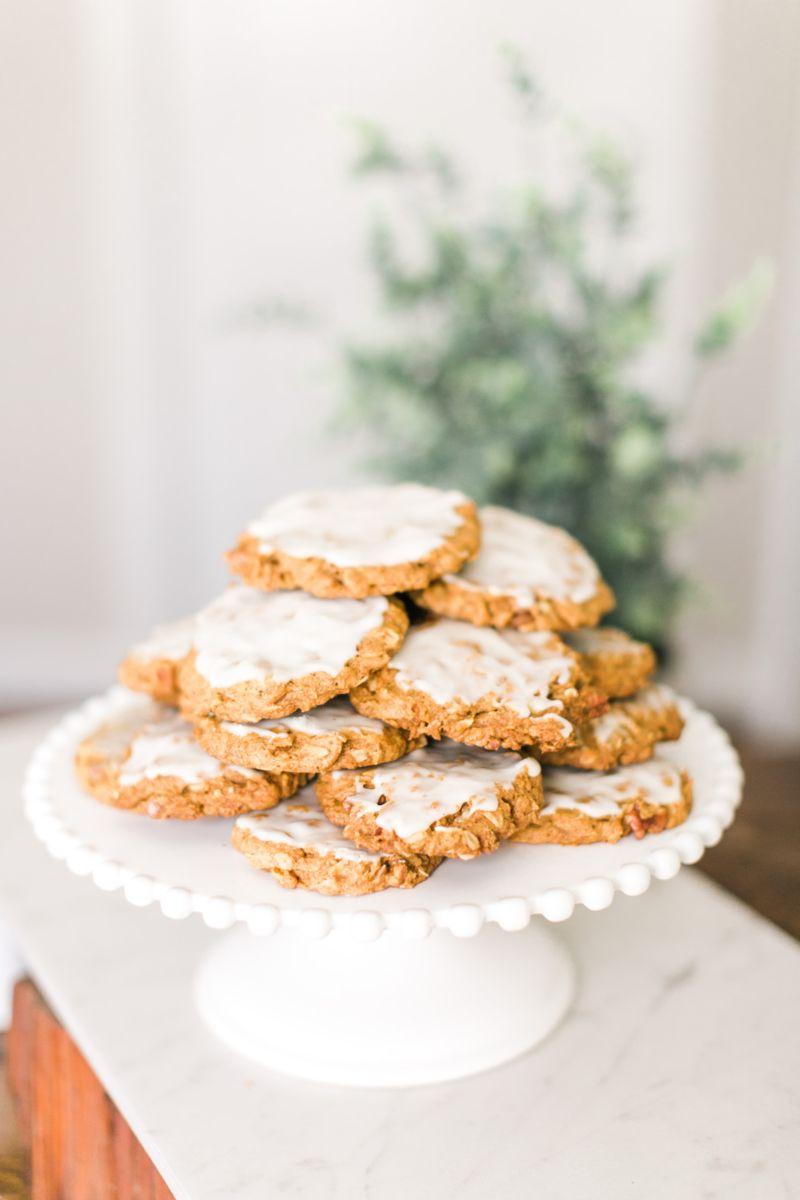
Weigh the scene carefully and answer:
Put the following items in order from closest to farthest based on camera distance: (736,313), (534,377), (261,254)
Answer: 1. (736,313)
2. (534,377)
3. (261,254)

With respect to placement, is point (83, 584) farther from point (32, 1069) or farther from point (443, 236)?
point (32, 1069)

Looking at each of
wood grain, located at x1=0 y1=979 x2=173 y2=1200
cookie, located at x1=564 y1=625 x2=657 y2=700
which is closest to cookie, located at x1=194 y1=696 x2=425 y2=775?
cookie, located at x1=564 y1=625 x2=657 y2=700

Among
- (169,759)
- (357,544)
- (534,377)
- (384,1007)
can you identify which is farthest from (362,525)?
(534,377)

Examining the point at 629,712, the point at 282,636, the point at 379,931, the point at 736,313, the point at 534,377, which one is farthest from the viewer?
the point at 534,377

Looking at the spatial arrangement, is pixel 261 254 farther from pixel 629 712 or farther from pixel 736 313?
pixel 629 712

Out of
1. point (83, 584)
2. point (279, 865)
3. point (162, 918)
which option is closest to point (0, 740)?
point (162, 918)

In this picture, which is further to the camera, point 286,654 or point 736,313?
point 736,313

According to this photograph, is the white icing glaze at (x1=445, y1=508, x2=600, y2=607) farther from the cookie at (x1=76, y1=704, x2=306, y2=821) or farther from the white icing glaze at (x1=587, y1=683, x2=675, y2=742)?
the cookie at (x1=76, y1=704, x2=306, y2=821)
